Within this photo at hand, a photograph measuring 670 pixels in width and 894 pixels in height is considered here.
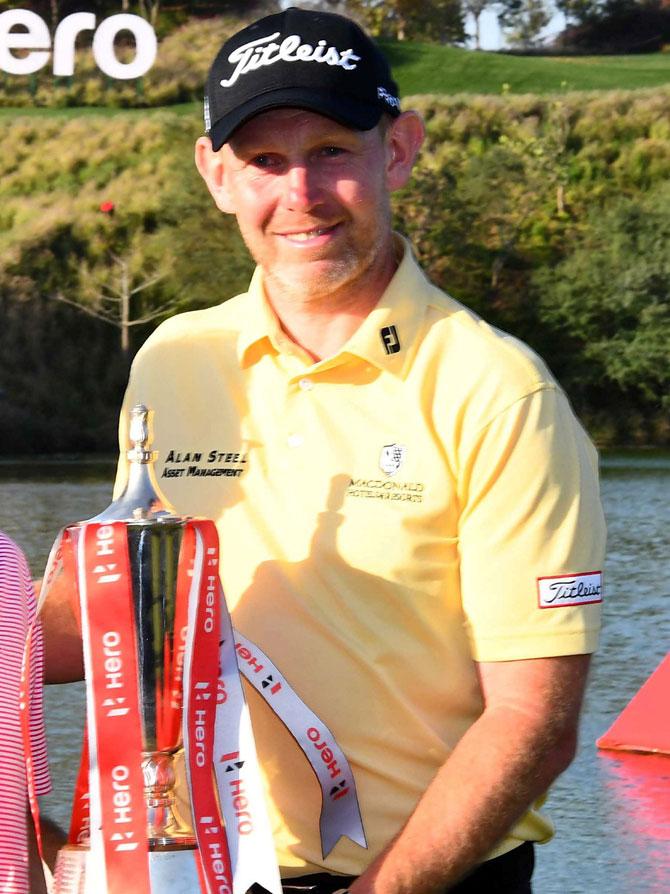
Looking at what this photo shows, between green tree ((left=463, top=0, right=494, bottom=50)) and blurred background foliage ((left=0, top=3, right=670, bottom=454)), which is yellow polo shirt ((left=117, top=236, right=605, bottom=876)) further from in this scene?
green tree ((left=463, top=0, right=494, bottom=50))

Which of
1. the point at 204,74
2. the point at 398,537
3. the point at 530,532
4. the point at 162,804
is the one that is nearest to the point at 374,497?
the point at 398,537

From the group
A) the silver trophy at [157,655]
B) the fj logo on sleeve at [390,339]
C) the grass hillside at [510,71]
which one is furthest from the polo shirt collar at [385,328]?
the grass hillside at [510,71]

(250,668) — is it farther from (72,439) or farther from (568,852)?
(72,439)

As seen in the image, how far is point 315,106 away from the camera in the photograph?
1912 millimetres

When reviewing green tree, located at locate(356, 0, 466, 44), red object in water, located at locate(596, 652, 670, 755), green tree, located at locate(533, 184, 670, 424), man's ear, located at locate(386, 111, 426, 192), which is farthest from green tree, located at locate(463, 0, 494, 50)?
man's ear, located at locate(386, 111, 426, 192)

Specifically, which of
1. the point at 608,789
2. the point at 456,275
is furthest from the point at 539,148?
the point at 608,789

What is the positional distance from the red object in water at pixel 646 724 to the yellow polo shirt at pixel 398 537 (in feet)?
12.3

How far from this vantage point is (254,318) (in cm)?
207

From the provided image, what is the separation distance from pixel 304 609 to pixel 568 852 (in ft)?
10.1

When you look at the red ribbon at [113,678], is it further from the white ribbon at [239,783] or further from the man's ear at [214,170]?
the man's ear at [214,170]

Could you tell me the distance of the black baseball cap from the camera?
1916 mm

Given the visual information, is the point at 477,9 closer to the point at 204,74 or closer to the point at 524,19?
the point at 524,19

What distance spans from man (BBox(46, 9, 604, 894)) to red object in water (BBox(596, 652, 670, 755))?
3787 mm

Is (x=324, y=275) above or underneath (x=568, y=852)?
above
